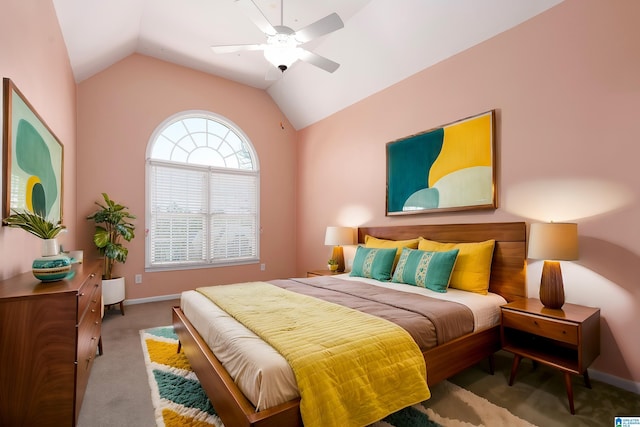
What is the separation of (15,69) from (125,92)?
269cm

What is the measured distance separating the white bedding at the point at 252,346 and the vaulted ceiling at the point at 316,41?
7.88 feet

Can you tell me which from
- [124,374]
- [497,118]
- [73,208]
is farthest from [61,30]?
[497,118]

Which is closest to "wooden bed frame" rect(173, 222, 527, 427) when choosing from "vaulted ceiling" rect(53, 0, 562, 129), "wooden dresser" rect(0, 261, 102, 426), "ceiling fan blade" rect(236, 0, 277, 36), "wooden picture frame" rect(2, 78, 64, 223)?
"wooden dresser" rect(0, 261, 102, 426)

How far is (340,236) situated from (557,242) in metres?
2.58

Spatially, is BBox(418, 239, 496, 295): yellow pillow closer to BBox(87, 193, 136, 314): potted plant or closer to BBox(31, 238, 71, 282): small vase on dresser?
BBox(31, 238, 71, 282): small vase on dresser

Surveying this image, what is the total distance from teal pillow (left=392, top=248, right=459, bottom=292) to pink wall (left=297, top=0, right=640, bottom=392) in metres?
0.61

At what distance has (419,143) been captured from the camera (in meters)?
3.66

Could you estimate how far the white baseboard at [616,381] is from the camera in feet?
7.07

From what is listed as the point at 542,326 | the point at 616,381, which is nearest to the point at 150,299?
the point at 542,326

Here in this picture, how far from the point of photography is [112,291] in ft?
12.6

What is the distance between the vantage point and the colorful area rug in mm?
1805

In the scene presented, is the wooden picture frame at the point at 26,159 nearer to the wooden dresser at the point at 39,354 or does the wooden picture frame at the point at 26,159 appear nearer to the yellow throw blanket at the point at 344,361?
the wooden dresser at the point at 39,354

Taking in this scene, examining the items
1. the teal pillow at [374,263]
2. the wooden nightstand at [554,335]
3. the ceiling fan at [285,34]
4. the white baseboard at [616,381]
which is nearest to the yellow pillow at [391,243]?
the teal pillow at [374,263]

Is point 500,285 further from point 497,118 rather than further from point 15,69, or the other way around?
point 15,69
